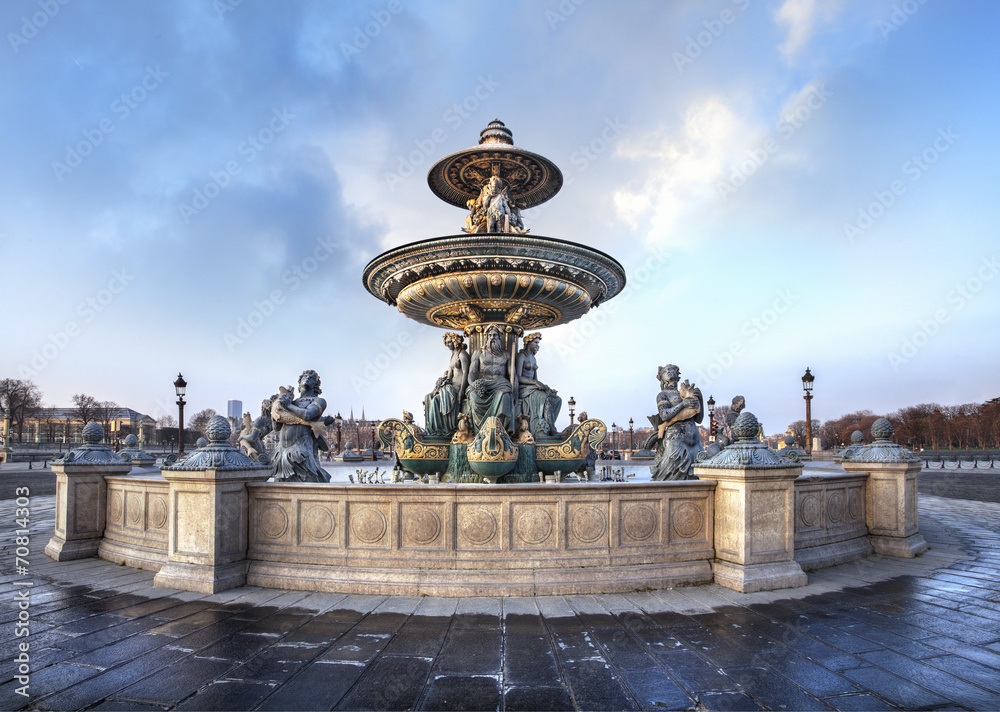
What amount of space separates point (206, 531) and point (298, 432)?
7.43 feet

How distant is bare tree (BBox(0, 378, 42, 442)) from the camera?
58088 mm

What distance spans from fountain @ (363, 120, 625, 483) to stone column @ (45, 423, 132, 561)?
4031mm

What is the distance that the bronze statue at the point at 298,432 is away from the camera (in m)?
7.80

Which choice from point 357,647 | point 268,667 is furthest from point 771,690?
point 268,667

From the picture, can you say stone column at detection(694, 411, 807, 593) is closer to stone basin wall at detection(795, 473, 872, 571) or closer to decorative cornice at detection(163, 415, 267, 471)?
stone basin wall at detection(795, 473, 872, 571)

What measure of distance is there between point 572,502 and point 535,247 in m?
4.50

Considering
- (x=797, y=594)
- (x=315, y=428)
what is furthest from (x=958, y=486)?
(x=315, y=428)

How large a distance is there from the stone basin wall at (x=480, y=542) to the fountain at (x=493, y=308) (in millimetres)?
2195

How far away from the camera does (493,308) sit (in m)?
10.3

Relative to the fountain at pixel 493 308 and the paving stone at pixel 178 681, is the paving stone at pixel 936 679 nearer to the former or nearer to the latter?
the paving stone at pixel 178 681

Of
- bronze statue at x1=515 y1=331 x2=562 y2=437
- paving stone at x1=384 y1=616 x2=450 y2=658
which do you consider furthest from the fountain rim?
paving stone at x1=384 y1=616 x2=450 y2=658

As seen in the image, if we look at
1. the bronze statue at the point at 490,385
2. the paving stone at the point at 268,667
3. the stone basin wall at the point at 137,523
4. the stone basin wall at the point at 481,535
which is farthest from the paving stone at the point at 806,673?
the stone basin wall at the point at 137,523

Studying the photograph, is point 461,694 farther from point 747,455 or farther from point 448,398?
point 448,398

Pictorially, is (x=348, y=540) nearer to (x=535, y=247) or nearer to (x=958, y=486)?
(x=535, y=247)
